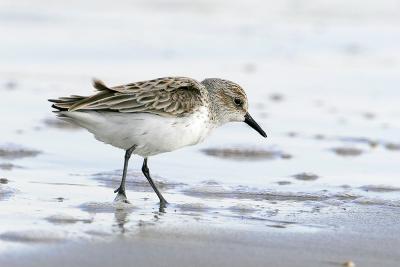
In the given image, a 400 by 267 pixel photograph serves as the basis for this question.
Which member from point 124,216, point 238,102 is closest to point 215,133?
point 238,102

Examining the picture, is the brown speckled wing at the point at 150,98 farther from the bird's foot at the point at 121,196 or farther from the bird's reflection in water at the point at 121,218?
the bird's reflection in water at the point at 121,218

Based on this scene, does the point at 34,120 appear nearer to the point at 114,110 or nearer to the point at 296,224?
the point at 114,110

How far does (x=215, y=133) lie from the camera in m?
10.2

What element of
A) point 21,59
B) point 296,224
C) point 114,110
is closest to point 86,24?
point 21,59

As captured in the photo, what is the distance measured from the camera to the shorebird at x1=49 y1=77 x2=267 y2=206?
7.19 metres

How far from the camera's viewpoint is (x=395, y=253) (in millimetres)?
5934

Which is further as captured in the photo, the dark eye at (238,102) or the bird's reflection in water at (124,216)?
the dark eye at (238,102)

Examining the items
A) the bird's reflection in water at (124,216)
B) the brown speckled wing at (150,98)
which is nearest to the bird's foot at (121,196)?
the bird's reflection in water at (124,216)

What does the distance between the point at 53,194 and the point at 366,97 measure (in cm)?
562

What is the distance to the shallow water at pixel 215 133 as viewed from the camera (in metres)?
6.89

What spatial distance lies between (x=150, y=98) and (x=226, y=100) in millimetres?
1015

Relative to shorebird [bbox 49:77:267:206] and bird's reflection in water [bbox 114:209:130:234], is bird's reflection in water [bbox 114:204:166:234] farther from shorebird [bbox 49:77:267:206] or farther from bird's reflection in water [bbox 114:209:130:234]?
shorebird [bbox 49:77:267:206]

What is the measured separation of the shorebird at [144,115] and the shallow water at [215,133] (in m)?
0.41

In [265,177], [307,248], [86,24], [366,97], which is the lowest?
[307,248]
